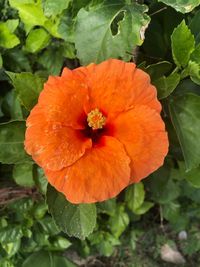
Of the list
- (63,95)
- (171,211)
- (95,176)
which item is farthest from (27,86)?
(171,211)

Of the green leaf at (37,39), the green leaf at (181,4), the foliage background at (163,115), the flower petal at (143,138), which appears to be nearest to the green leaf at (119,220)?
the foliage background at (163,115)

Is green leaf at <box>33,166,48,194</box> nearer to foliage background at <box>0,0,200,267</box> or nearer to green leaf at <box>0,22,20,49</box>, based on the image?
foliage background at <box>0,0,200,267</box>

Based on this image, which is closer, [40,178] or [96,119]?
[96,119]

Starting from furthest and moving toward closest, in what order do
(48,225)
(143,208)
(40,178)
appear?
(143,208) < (48,225) < (40,178)

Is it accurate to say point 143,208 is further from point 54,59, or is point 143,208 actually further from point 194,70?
point 194,70

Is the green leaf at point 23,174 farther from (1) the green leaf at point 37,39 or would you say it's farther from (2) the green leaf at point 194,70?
(2) the green leaf at point 194,70

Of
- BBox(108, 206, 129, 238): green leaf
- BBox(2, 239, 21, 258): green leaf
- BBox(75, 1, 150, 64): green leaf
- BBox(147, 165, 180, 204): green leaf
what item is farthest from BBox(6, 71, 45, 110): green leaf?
BBox(108, 206, 129, 238): green leaf

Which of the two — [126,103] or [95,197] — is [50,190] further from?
[126,103]
